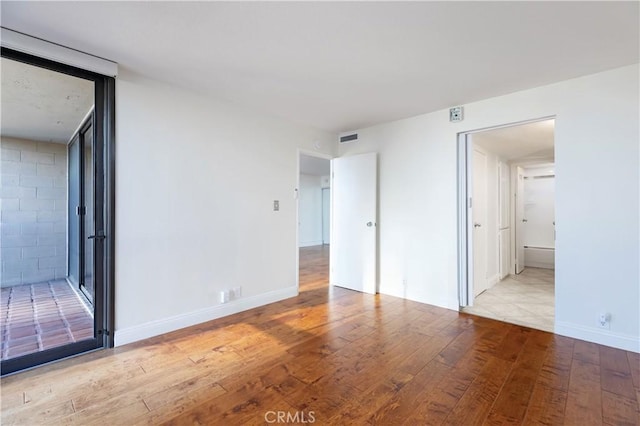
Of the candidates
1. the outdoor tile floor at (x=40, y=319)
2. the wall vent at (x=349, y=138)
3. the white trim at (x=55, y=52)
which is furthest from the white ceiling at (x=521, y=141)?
the outdoor tile floor at (x=40, y=319)

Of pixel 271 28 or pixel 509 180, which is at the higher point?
pixel 271 28

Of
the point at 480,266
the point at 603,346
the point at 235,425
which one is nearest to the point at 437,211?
the point at 480,266

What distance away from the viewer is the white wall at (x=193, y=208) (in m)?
2.59

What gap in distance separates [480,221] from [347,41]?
3.25 m

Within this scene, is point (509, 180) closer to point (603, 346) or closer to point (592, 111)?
point (592, 111)

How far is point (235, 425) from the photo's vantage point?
157 cm

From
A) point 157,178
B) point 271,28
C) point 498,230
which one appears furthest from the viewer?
point 498,230

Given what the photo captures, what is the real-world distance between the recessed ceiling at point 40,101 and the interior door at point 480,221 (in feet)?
15.1

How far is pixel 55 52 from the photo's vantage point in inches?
84.0

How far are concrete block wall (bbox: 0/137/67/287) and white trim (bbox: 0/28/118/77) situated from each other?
10.6ft

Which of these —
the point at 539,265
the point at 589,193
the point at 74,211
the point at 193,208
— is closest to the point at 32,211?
the point at 74,211

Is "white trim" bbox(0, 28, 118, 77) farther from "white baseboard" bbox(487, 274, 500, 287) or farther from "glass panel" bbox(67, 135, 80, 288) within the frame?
"white baseboard" bbox(487, 274, 500, 287)

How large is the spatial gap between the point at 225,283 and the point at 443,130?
3.14 metres

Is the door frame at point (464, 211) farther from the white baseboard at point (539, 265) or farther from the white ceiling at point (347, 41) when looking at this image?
the white baseboard at point (539, 265)
